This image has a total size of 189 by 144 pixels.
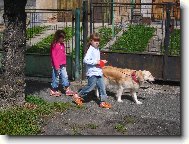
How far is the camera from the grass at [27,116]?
680cm

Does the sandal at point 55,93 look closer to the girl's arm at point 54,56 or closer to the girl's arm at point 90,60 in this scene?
the girl's arm at point 54,56

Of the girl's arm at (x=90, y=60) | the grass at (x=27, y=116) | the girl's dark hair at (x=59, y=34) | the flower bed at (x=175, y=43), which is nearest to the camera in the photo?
the grass at (x=27, y=116)

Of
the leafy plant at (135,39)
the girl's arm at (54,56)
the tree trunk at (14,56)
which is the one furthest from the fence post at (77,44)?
the tree trunk at (14,56)

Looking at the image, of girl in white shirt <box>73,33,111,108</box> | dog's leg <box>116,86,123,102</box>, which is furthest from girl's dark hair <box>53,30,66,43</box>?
dog's leg <box>116,86,123,102</box>

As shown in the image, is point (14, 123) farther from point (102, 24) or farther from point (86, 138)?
point (102, 24)

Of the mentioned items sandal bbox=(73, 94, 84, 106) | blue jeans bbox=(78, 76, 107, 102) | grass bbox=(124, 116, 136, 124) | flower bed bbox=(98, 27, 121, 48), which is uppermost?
flower bed bbox=(98, 27, 121, 48)

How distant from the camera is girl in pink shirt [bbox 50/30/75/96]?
886 centimetres

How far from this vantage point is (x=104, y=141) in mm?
6520

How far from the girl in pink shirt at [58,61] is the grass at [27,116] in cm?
83

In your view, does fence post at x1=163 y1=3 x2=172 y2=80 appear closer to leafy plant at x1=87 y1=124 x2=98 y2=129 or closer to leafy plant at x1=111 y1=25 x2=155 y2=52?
leafy plant at x1=111 y1=25 x2=155 y2=52

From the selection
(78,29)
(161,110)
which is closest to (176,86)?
(161,110)

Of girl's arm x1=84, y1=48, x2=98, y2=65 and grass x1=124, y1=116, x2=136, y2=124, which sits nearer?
grass x1=124, y1=116, x2=136, y2=124

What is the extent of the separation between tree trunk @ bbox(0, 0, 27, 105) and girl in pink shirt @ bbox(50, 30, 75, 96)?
1146 mm

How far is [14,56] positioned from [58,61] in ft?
4.42
